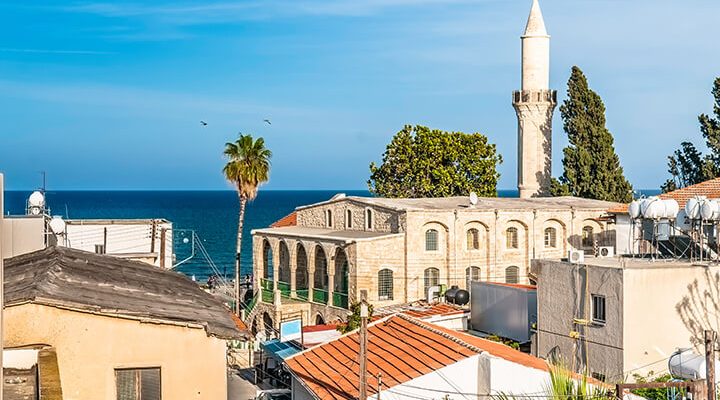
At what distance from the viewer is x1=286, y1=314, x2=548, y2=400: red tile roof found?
20.2 meters

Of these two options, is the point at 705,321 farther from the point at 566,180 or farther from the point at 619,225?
the point at 566,180

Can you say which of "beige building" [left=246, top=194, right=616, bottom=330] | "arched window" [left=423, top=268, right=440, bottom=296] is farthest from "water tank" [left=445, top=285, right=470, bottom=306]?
"arched window" [left=423, top=268, right=440, bottom=296]

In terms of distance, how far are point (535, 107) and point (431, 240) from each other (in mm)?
22134

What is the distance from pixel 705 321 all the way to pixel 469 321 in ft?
34.4

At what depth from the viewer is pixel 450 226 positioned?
4953 cm

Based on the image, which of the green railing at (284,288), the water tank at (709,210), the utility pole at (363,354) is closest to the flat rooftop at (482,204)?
the green railing at (284,288)

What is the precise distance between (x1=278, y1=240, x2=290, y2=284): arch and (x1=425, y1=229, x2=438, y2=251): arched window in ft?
34.4

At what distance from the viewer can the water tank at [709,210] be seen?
26156 millimetres

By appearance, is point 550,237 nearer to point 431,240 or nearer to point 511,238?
point 511,238

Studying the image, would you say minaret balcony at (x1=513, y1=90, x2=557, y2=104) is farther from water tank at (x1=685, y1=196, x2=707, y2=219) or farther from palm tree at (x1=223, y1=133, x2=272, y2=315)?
water tank at (x1=685, y1=196, x2=707, y2=219)

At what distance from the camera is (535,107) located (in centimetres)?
6844

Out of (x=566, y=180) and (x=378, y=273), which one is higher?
(x=566, y=180)

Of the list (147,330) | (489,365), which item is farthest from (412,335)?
(147,330)

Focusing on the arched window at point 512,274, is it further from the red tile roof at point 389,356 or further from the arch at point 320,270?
the red tile roof at point 389,356
